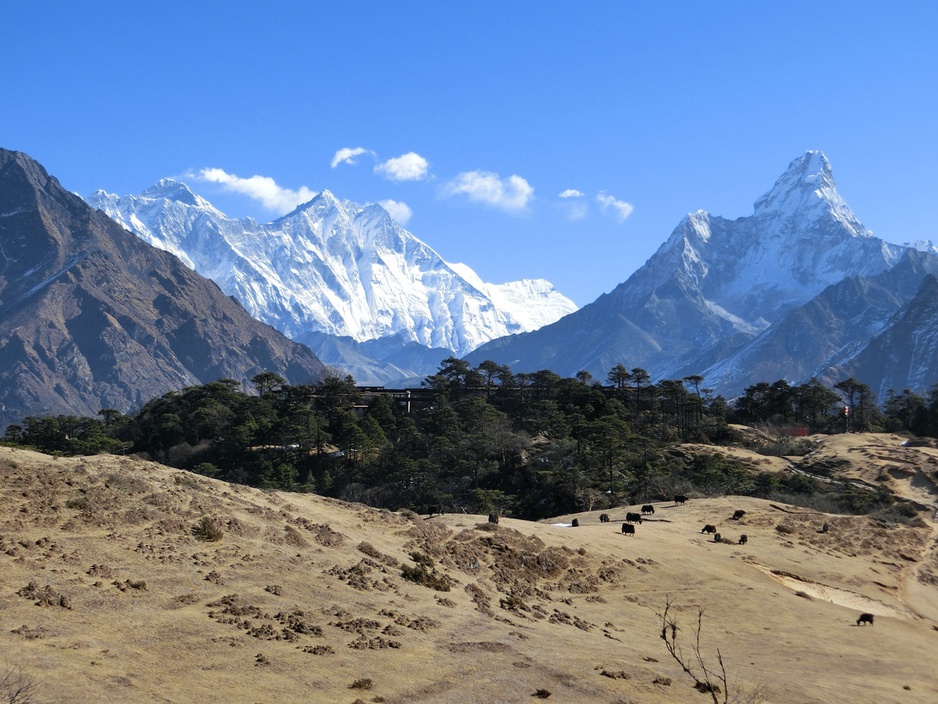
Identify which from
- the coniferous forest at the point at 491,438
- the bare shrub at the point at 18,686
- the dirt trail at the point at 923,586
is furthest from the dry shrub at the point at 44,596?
the coniferous forest at the point at 491,438

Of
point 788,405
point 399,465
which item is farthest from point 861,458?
point 399,465

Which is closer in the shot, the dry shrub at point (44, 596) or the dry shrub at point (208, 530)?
the dry shrub at point (44, 596)

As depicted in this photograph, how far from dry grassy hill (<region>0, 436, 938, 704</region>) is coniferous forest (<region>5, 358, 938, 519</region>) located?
36585 mm

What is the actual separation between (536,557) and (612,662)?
14.3 meters

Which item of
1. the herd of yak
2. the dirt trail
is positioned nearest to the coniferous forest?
the herd of yak

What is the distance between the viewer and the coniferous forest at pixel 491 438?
96.5 metres

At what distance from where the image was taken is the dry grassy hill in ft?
91.4

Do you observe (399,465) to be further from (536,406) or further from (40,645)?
(40,645)

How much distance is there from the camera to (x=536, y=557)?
156 feet

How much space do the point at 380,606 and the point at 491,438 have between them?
7444 centimetres

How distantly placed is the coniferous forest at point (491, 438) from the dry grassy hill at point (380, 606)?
1440 inches

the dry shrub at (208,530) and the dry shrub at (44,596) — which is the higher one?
the dry shrub at (208,530)

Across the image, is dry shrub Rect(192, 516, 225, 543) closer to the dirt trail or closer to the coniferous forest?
the dirt trail

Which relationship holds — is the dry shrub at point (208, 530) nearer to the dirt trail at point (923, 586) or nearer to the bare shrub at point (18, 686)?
the bare shrub at point (18, 686)
